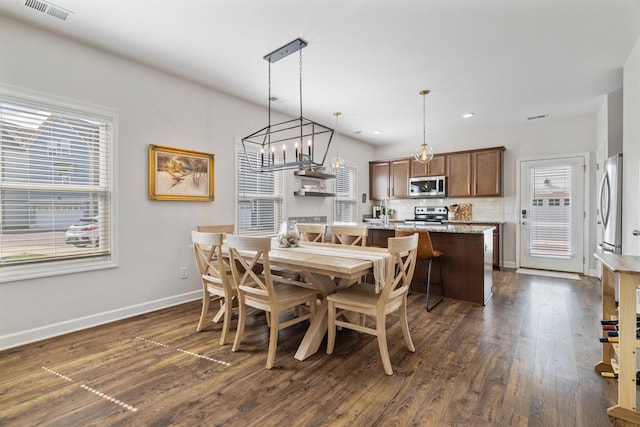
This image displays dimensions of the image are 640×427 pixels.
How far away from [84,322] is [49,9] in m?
2.66

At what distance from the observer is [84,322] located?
114 inches

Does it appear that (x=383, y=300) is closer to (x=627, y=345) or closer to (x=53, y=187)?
(x=627, y=345)

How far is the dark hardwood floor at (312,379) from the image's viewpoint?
1.69 meters

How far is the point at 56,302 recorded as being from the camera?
275 centimetres

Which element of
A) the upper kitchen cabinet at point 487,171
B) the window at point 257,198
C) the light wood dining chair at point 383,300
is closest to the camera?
the light wood dining chair at point 383,300

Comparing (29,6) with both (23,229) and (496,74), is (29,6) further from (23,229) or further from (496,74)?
(496,74)

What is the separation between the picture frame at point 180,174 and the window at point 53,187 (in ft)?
1.37

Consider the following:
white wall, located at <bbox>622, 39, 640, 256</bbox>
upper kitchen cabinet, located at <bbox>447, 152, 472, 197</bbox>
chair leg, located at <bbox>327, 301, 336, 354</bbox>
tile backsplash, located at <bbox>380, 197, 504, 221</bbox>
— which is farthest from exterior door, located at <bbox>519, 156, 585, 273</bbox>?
chair leg, located at <bbox>327, 301, 336, 354</bbox>

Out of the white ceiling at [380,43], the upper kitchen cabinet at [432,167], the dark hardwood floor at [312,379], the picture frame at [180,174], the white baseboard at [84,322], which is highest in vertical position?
the white ceiling at [380,43]

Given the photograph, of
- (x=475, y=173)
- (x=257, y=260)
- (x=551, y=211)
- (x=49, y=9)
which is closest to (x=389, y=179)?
(x=475, y=173)

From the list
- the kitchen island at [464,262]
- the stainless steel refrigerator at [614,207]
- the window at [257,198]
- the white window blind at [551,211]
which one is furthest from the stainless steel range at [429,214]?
the window at [257,198]

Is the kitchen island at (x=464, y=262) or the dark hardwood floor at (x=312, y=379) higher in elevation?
the kitchen island at (x=464, y=262)

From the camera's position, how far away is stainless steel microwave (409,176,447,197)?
621 cm

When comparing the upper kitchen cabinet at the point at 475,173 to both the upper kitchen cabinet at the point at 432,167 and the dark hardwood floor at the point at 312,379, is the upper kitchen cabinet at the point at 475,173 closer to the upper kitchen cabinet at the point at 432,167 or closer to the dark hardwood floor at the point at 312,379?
the upper kitchen cabinet at the point at 432,167
